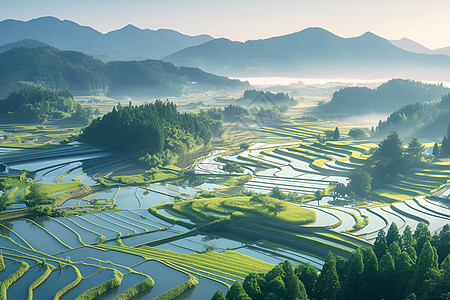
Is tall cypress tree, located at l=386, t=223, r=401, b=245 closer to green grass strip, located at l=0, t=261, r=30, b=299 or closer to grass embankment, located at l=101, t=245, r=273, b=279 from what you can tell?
grass embankment, located at l=101, t=245, r=273, b=279

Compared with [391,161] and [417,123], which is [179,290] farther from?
[417,123]

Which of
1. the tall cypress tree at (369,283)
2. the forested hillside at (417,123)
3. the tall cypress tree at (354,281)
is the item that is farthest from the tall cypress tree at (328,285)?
the forested hillside at (417,123)

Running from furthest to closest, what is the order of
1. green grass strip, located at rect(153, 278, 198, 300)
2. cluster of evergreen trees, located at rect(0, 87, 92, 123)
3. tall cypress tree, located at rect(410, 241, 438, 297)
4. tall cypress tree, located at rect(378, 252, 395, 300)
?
cluster of evergreen trees, located at rect(0, 87, 92, 123)
green grass strip, located at rect(153, 278, 198, 300)
tall cypress tree, located at rect(378, 252, 395, 300)
tall cypress tree, located at rect(410, 241, 438, 297)

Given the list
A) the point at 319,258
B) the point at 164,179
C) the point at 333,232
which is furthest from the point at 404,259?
the point at 164,179

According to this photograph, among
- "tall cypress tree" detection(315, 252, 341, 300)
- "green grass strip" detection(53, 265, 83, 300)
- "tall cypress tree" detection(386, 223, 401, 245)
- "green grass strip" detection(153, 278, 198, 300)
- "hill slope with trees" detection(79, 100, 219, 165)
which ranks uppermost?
"hill slope with trees" detection(79, 100, 219, 165)

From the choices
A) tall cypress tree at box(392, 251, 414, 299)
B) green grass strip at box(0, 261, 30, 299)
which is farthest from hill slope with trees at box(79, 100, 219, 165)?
tall cypress tree at box(392, 251, 414, 299)

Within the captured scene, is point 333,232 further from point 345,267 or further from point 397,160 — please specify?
point 397,160
